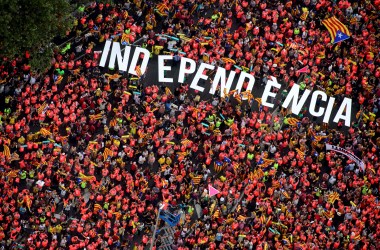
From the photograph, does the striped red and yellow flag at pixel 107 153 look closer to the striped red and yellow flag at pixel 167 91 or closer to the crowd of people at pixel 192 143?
the crowd of people at pixel 192 143

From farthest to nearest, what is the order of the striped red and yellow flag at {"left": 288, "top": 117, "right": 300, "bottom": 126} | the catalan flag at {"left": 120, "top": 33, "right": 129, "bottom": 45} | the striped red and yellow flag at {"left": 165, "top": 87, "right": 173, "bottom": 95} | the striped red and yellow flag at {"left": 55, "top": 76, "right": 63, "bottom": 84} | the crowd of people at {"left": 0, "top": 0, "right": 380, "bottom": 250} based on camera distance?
the catalan flag at {"left": 120, "top": 33, "right": 129, "bottom": 45}, the striped red and yellow flag at {"left": 288, "top": 117, "right": 300, "bottom": 126}, the striped red and yellow flag at {"left": 165, "top": 87, "right": 173, "bottom": 95}, the striped red and yellow flag at {"left": 55, "top": 76, "right": 63, "bottom": 84}, the crowd of people at {"left": 0, "top": 0, "right": 380, "bottom": 250}

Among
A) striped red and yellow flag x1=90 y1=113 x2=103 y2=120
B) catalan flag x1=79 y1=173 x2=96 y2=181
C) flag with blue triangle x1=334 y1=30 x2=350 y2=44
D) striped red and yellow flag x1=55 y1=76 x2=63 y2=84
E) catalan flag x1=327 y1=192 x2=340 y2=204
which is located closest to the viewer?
catalan flag x1=79 y1=173 x2=96 y2=181

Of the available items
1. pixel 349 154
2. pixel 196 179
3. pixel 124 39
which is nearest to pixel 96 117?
pixel 124 39

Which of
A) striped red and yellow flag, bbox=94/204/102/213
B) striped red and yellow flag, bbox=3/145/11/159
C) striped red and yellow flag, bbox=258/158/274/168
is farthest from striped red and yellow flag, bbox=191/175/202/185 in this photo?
striped red and yellow flag, bbox=3/145/11/159

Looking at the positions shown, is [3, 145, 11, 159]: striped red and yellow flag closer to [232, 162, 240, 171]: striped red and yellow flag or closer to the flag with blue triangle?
[232, 162, 240, 171]: striped red and yellow flag

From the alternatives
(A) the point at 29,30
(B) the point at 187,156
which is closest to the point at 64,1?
(A) the point at 29,30

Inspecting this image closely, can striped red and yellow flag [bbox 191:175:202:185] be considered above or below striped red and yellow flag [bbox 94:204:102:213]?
above

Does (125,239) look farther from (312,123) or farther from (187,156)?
(312,123)

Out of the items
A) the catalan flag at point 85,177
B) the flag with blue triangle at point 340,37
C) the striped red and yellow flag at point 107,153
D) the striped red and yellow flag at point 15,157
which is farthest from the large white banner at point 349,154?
the striped red and yellow flag at point 15,157
